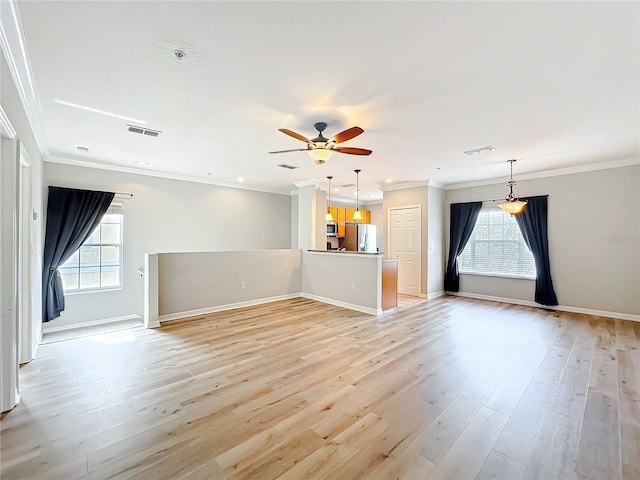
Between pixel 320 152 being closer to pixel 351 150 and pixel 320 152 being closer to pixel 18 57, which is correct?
pixel 351 150

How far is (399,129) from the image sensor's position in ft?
11.8

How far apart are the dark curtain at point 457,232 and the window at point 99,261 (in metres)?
7.30

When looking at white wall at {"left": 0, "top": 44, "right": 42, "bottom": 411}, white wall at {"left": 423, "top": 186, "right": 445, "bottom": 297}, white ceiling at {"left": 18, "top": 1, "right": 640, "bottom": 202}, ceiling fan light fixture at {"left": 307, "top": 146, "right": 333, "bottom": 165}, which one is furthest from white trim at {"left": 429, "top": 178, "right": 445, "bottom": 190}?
white wall at {"left": 0, "top": 44, "right": 42, "bottom": 411}

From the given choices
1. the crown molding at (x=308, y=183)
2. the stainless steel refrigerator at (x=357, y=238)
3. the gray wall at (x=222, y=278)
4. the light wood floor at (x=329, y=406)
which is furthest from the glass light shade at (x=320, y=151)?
Result: the stainless steel refrigerator at (x=357, y=238)

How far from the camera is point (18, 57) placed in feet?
7.05

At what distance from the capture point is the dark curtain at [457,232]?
6.74m

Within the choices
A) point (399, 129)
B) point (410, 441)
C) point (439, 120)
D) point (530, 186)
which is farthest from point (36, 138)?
point (530, 186)

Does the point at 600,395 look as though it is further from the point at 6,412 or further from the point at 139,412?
the point at 6,412

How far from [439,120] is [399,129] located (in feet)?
1.54

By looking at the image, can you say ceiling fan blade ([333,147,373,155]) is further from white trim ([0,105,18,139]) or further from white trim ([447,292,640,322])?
white trim ([447,292,640,322])

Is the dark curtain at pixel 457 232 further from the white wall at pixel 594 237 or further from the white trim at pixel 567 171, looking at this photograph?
the white wall at pixel 594 237

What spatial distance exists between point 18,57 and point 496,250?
25.5ft

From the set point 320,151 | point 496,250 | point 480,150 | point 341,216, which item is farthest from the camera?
point 341,216

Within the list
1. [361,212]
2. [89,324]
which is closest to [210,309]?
[89,324]
